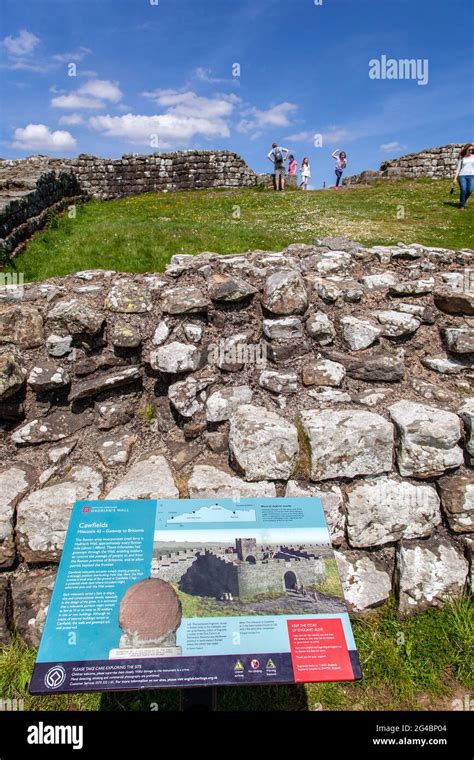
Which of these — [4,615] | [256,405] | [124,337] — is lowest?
[4,615]

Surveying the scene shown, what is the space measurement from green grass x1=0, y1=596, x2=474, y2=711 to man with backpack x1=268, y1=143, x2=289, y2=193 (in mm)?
17188

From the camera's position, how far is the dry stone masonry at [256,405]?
10.5ft

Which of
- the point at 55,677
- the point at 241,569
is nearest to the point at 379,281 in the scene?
the point at 241,569

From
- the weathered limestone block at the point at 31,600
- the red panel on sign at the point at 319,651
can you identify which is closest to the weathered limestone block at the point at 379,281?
the red panel on sign at the point at 319,651

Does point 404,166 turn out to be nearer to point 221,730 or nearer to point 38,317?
point 38,317

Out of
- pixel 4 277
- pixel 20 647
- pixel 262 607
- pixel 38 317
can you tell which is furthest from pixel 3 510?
pixel 4 277

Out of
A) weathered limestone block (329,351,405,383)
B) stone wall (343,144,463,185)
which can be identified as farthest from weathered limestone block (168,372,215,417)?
stone wall (343,144,463,185)

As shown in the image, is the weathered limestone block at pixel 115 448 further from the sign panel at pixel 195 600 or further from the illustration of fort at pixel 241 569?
the illustration of fort at pixel 241 569

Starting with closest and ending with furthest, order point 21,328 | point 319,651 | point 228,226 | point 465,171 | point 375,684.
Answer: point 319,651 → point 375,684 → point 21,328 → point 228,226 → point 465,171

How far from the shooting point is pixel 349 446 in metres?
3.21

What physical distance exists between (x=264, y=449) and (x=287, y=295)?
127 cm

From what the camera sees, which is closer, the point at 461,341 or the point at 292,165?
Answer: the point at 461,341

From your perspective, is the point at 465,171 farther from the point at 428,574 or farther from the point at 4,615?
the point at 4,615

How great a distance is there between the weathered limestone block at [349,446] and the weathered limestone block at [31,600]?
79.7 inches
